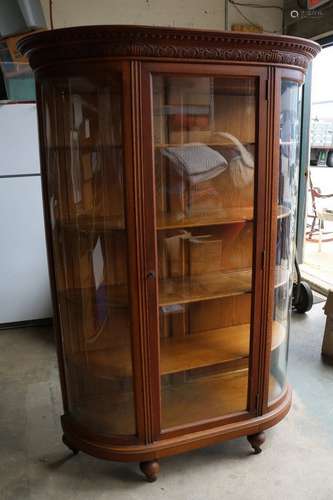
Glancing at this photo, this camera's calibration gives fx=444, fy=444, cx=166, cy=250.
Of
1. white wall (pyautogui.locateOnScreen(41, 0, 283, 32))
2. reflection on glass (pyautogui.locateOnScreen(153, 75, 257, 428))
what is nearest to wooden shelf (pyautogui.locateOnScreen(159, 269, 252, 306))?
reflection on glass (pyautogui.locateOnScreen(153, 75, 257, 428))

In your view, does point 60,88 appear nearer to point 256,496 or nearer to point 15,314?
point 256,496

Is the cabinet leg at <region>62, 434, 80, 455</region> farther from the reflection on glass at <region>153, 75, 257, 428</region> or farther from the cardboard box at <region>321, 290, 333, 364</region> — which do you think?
the cardboard box at <region>321, 290, 333, 364</region>

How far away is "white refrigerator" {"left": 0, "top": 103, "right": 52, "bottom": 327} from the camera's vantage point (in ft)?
10.6

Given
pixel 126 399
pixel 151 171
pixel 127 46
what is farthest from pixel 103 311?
pixel 127 46

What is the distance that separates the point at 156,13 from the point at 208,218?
2352 mm

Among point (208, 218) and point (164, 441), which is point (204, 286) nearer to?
point (208, 218)

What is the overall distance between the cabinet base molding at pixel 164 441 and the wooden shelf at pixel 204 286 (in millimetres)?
588

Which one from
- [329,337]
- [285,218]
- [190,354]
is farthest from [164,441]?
[329,337]

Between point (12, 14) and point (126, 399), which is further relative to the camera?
point (12, 14)

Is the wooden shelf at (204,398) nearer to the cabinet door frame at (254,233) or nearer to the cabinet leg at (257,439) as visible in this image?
the cabinet door frame at (254,233)

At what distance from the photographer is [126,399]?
193cm

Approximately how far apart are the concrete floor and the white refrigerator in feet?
3.18

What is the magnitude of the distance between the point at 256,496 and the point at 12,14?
3198 mm

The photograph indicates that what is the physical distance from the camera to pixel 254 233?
1.85m
